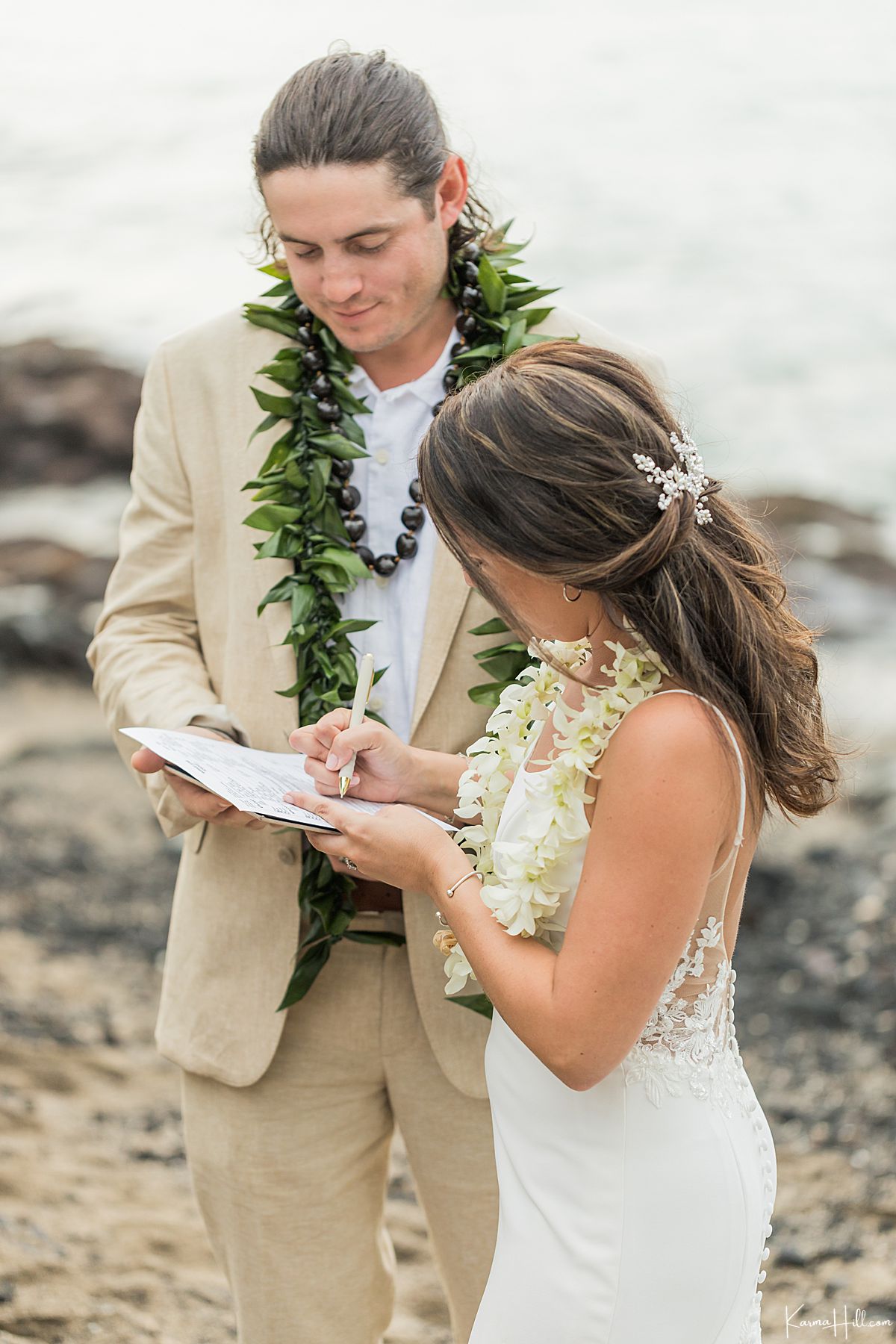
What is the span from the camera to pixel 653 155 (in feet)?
18.3

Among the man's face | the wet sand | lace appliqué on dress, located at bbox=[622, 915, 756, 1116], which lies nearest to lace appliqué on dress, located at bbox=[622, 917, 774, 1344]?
lace appliqué on dress, located at bbox=[622, 915, 756, 1116]

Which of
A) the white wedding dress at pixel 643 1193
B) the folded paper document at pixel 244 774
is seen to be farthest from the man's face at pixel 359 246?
the white wedding dress at pixel 643 1193

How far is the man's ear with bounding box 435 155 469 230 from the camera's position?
2.02 m

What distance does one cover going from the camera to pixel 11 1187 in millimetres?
3477

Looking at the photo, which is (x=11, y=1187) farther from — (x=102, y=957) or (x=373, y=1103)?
(x=373, y=1103)

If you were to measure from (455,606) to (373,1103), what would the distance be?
0.79m

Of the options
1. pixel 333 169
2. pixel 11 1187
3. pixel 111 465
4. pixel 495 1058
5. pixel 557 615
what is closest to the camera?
pixel 557 615

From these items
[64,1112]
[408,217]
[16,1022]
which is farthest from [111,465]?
[408,217]

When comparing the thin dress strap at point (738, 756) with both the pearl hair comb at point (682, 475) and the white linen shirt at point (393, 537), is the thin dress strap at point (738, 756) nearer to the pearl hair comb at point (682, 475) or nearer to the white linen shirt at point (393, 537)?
the pearl hair comb at point (682, 475)

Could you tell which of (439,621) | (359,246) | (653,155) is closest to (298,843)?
(439,621)

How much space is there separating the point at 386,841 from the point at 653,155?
15.3 feet

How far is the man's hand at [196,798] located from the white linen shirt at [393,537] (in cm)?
31

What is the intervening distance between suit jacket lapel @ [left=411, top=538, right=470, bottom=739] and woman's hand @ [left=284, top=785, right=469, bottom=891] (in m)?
0.35

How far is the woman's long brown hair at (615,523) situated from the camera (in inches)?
54.4
